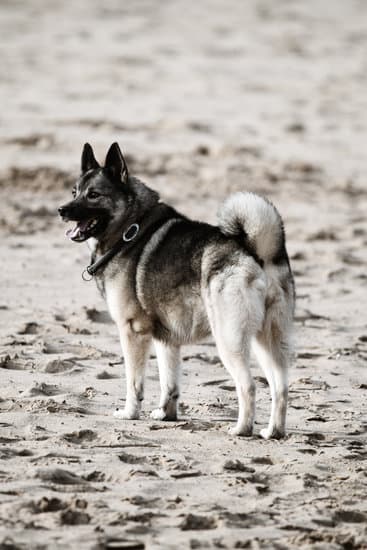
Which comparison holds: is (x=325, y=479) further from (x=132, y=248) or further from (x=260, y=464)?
(x=132, y=248)

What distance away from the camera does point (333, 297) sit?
899 centimetres

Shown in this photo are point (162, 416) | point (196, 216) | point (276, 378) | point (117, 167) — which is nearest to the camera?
point (276, 378)

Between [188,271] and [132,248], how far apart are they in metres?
0.55

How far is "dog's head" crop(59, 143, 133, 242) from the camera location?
6.16m

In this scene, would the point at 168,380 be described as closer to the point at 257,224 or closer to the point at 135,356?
the point at 135,356

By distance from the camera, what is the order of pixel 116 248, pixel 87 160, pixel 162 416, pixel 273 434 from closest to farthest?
pixel 273 434, pixel 162 416, pixel 116 248, pixel 87 160

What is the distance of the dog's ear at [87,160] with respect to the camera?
639cm

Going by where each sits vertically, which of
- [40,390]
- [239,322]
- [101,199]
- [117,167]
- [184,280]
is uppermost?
[117,167]

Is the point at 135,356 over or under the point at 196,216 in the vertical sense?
under

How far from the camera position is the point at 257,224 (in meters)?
5.34

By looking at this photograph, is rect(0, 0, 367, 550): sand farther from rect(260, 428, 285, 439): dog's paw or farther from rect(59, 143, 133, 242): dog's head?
rect(59, 143, 133, 242): dog's head

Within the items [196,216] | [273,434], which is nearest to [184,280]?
[273,434]

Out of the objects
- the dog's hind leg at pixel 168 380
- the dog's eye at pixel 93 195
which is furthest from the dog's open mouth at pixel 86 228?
the dog's hind leg at pixel 168 380

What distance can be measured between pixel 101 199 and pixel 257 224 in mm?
1248
